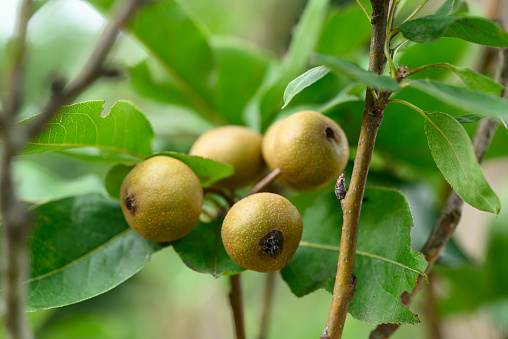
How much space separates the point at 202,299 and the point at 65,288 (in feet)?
5.14

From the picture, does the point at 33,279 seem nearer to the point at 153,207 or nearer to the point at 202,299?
the point at 153,207

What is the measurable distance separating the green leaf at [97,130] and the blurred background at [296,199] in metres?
0.06

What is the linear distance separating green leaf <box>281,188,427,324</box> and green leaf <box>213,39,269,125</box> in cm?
37

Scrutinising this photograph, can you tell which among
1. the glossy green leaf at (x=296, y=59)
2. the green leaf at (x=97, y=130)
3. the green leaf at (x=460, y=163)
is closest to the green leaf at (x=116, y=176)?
the green leaf at (x=97, y=130)

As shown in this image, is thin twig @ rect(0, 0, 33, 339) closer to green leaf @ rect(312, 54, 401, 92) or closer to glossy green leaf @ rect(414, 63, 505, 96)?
green leaf @ rect(312, 54, 401, 92)

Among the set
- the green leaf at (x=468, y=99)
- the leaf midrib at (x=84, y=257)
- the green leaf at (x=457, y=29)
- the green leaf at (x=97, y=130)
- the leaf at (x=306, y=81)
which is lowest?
the leaf midrib at (x=84, y=257)

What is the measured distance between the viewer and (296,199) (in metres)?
0.76

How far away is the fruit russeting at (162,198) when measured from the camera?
1.72ft

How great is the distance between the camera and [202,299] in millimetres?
2082

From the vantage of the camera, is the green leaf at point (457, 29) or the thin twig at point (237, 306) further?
the thin twig at point (237, 306)

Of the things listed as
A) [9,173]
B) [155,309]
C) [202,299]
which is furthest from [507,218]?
[155,309]

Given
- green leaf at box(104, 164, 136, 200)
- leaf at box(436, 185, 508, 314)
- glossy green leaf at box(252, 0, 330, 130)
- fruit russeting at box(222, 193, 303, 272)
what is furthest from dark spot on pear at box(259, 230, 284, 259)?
leaf at box(436, 185, 508, 314)

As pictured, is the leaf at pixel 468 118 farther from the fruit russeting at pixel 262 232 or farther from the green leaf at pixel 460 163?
the fruit russeting at pixel 262 232

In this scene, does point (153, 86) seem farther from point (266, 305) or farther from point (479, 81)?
point (479, 81)
